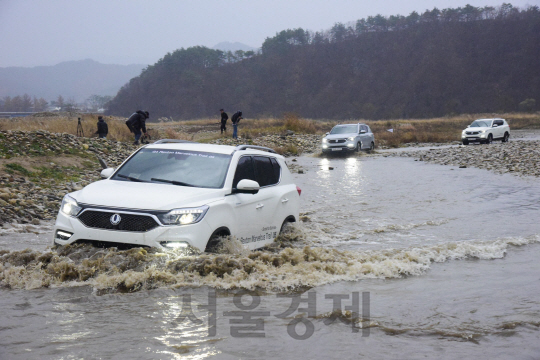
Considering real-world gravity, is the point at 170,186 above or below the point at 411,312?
above

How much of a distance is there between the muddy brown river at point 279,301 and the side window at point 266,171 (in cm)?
89

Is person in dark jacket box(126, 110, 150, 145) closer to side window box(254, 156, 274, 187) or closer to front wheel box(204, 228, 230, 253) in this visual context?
side window box(254, 156, 274, 187)

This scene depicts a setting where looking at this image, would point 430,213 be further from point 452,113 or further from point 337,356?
point 452,113

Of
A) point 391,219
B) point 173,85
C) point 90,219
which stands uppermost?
point 173,85

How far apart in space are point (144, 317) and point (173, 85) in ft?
474

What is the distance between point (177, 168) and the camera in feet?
22.5

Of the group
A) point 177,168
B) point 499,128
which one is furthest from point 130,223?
point 499,128

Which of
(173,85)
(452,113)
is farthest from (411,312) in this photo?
(173,85)

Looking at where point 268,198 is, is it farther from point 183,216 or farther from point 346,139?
point 346,139

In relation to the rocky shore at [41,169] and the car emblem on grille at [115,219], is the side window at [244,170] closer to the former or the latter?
the car emblem on grille at [115,219]

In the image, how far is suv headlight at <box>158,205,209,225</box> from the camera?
18.8 feet

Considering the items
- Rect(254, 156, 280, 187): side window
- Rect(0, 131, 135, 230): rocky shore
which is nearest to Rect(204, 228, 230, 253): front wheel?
Rect(254, 156, 280, 187): side window

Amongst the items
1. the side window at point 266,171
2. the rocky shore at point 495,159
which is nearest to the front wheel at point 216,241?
A: the side window at point 266,171

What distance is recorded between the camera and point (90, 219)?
19.2 ft
